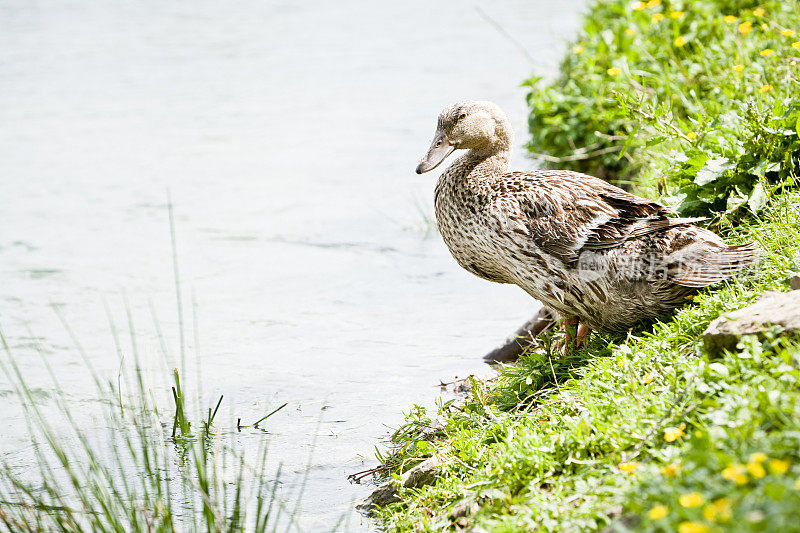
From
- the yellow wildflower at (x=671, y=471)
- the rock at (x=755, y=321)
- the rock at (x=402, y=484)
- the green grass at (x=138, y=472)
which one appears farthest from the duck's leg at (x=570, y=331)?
the yellow wildflower at (x=671, y=471)

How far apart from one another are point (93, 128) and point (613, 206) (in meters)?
8.15

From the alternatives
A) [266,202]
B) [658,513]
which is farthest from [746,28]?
[658,513]

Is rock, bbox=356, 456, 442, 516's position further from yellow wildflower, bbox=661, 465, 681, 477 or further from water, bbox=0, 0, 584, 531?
yellow wildflower, bbox=661, 465, 681, 477

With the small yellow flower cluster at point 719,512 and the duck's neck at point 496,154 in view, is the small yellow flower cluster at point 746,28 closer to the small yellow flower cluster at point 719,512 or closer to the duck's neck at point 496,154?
the duck's neck at point 496,154

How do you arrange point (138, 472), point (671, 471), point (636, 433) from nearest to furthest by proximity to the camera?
point (671, 471) → point (636, 433) → point (138, 472)

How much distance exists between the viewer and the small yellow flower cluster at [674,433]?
11.1ft

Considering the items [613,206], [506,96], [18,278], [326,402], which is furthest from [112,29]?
[613,206]

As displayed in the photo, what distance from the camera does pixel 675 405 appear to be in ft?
12.0

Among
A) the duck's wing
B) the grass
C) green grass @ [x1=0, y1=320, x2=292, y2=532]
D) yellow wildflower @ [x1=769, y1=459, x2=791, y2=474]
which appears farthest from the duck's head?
yellow wildflower @ [x1=769, y1=459, x2=791, y2=474]

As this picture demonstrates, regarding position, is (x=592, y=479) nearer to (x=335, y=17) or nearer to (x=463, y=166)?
(x=463, y=166)

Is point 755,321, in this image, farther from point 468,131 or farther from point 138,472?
point 138,472

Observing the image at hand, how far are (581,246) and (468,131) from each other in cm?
111

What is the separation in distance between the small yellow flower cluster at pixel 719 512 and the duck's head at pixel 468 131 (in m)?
3.16

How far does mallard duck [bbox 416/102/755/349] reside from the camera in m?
4.60
